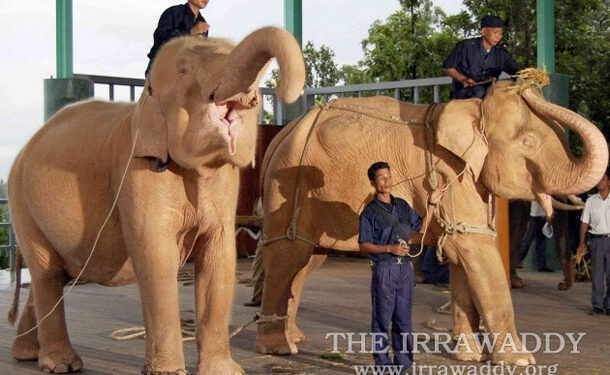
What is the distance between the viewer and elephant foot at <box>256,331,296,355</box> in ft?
23.2

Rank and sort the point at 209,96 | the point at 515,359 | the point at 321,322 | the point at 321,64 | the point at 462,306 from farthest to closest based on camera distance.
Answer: the point at 321,64, the point at 321,322, the point at 462,306, the point at 515,359, the point at 209,96

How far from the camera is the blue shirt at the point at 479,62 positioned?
7688 mm

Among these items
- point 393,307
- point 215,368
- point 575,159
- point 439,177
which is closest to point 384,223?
point 393,307

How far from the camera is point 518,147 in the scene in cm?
691

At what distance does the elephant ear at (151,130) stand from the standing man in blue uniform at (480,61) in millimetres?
2876

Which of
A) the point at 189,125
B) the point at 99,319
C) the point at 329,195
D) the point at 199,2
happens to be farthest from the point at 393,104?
the point at 99,319

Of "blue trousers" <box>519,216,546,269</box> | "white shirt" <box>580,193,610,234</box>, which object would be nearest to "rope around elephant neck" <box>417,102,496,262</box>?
"white shirt" <box>580,193,610,234</box>

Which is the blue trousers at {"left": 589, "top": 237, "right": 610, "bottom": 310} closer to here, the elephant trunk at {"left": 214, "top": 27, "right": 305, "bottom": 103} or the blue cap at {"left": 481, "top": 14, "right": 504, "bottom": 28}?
the blue cap at {"left": 481, "top": 14, "right": 504, "bottom": 28}

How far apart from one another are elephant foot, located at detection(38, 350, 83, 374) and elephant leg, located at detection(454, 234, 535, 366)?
270 centimetres

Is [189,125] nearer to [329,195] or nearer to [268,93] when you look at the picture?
[329,195]

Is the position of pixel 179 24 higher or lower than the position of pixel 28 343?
higher

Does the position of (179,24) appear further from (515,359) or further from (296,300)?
(515,359)

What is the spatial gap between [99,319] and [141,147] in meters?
3.83

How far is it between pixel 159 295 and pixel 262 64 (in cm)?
149
